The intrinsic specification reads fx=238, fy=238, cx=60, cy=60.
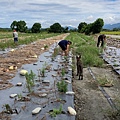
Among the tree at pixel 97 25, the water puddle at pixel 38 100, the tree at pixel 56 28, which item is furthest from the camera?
the tree at pixel 56 28

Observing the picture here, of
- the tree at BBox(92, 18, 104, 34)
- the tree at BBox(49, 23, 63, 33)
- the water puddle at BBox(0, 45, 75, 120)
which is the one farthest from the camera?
the tree at BBox(49, 23, 63, 33)

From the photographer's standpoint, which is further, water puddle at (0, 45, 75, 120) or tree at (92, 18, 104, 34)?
tree at (92, 18, 104, 34)

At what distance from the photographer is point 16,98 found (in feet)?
15.9

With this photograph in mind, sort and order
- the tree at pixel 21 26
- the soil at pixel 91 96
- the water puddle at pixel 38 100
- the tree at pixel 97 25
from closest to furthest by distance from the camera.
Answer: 1. the water puddle at pixel 38 100
2. the soil at pixel 91 96
3. the tree at pixel 97 25
4. the tree at pixel 21 26

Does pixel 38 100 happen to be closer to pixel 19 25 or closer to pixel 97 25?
pixel 97 25

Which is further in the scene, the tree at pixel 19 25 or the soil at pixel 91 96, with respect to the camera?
the tree at pixel 19 25

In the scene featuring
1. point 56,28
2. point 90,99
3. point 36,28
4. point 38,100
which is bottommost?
point 56,28

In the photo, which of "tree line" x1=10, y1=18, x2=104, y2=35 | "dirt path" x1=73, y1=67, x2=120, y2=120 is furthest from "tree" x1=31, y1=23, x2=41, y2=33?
"dirt path" x1=73, y1=67, x2=120, y2=120

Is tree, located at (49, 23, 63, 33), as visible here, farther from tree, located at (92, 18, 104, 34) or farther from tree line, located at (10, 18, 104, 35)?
tree, located at (92, 18, 104, 34)

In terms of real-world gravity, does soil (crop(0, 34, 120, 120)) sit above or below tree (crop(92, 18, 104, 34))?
below

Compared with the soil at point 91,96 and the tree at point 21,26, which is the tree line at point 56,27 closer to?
the tree at point 21,26

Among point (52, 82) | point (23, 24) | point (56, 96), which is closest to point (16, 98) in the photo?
point (56, 96)

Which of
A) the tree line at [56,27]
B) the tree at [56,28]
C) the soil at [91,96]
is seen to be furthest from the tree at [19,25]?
the soil at [91,96]

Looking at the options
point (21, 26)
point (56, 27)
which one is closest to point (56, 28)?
point (56, 27)
